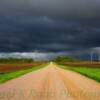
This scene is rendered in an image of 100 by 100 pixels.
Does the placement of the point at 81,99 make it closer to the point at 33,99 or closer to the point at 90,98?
the point at 90,98

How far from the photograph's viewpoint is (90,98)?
13805 mm

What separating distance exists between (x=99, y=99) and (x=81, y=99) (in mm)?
891

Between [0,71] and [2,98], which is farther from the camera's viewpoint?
[0,71]

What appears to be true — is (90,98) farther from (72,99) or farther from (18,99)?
(18,99)

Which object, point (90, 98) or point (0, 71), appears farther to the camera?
point (0, 71)

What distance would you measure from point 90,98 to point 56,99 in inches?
62.2

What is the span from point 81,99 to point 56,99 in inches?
44.4

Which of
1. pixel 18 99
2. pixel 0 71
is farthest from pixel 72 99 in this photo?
pixel 0 71

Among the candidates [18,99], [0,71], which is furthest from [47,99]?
[0,71]

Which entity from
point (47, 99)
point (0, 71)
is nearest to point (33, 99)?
point (47, 99)

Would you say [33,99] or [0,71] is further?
[0,71]

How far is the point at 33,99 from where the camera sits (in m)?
13.3

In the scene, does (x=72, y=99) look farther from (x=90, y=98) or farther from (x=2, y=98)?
(x=2, y=98)

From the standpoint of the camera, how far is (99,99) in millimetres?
13594
